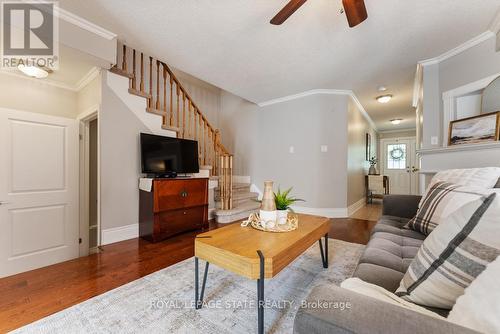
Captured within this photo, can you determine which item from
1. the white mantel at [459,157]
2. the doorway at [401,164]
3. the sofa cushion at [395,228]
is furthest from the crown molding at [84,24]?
the doorway at [401,164]

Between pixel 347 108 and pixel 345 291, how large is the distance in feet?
13.5

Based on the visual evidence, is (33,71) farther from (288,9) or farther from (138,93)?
(288,9)

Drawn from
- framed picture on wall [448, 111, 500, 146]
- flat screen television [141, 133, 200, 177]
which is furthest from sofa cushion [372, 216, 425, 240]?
flat screen television [141, 133, 200, 177]

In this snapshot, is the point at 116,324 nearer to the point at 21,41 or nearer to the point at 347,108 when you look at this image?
the point at 21,41

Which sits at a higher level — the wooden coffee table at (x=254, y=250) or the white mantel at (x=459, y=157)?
the white mantel at (x=459, y=157)

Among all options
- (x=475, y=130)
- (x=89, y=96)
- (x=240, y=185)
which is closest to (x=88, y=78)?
(x=89, y=96)

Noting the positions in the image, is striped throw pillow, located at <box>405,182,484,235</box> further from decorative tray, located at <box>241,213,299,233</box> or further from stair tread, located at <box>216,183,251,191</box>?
stair tread, located at <box>216,183,251,191</box>

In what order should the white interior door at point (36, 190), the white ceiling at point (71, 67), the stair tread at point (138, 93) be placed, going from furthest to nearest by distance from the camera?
the stair tread at point (138, 93), the white ceiling at point (71, 67), the white interior door at point (36, 190)

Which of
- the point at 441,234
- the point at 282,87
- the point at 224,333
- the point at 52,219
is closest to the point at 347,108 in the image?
the point at 282,87

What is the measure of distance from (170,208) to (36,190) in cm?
138

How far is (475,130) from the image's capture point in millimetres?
2344

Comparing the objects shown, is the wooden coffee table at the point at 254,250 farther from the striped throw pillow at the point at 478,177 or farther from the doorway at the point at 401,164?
the doorway at the point at 401,164

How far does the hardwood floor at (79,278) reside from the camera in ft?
4.43

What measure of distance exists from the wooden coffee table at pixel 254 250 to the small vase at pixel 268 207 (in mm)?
107
